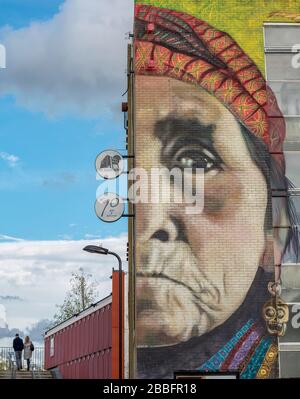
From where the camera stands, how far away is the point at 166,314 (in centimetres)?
2606

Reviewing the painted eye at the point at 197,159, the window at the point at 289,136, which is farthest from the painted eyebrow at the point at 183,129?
the window at the point at 289,136

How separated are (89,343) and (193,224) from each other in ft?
55.8

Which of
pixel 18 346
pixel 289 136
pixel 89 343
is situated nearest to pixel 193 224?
pixel 289 136

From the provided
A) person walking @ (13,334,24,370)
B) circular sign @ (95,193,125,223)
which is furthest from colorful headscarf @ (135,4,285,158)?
person walking @ (13,334,24,370)

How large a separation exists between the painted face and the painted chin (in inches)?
1.3

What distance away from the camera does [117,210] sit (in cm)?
2769

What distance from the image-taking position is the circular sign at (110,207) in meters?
27.6

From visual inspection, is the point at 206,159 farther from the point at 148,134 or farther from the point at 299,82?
the point at 299,82

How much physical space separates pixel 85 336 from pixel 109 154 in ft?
57.5

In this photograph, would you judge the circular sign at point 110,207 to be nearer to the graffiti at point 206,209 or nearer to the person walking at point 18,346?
the graffiti at point 206,209

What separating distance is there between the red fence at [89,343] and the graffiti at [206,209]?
23.4ft

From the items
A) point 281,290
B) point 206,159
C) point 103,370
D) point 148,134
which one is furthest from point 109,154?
point 103,370

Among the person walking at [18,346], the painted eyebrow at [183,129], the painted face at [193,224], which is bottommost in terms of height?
the person walking at [18,346]
